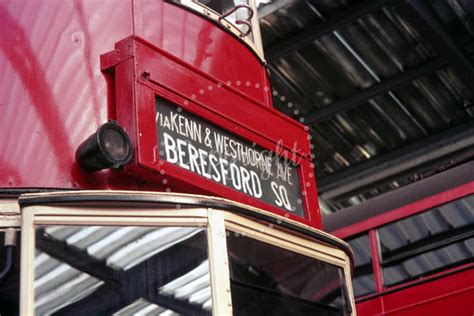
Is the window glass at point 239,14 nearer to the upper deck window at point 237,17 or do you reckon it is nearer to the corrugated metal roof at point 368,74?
the upper deck window at point 237,17

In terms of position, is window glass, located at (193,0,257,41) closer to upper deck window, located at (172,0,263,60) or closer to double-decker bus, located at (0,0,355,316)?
upper deck window, located at (172,0,263,60)

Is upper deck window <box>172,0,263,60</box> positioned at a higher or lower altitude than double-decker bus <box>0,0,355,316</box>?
higher

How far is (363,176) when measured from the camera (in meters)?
14.3

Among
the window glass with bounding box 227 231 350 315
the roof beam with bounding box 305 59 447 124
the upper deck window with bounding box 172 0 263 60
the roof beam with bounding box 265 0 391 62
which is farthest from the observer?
the roof beam with bounding box 305 59 447 124

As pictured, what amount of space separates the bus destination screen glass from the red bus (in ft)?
14.0

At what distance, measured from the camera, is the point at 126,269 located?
167 inches

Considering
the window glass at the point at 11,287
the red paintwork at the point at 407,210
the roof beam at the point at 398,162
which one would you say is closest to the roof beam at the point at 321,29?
the roof beam at the point at 398,162

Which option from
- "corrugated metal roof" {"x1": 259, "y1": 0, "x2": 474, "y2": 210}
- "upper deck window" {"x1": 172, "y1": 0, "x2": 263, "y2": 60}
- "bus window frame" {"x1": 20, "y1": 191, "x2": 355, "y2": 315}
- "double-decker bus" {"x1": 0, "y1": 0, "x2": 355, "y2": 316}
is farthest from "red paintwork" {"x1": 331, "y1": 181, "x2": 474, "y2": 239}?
"bus window frame" {"x1": 20, "y1": 191, "x2": 355, "y2": 315}

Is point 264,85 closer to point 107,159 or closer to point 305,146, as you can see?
point 305,146

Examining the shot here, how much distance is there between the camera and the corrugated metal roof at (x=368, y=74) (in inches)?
477

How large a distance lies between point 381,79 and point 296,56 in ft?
3.67

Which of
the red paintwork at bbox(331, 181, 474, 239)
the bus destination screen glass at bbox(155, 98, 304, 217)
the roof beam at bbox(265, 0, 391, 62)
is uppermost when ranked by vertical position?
the roof beam at bbox(265, 0, 391, 62)

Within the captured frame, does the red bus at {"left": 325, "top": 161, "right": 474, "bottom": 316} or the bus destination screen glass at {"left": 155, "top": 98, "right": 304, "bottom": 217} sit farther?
the red bus at {"left": 325, "top": 161, "right": 474, "bottom": 316}

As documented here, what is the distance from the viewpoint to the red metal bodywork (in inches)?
360
